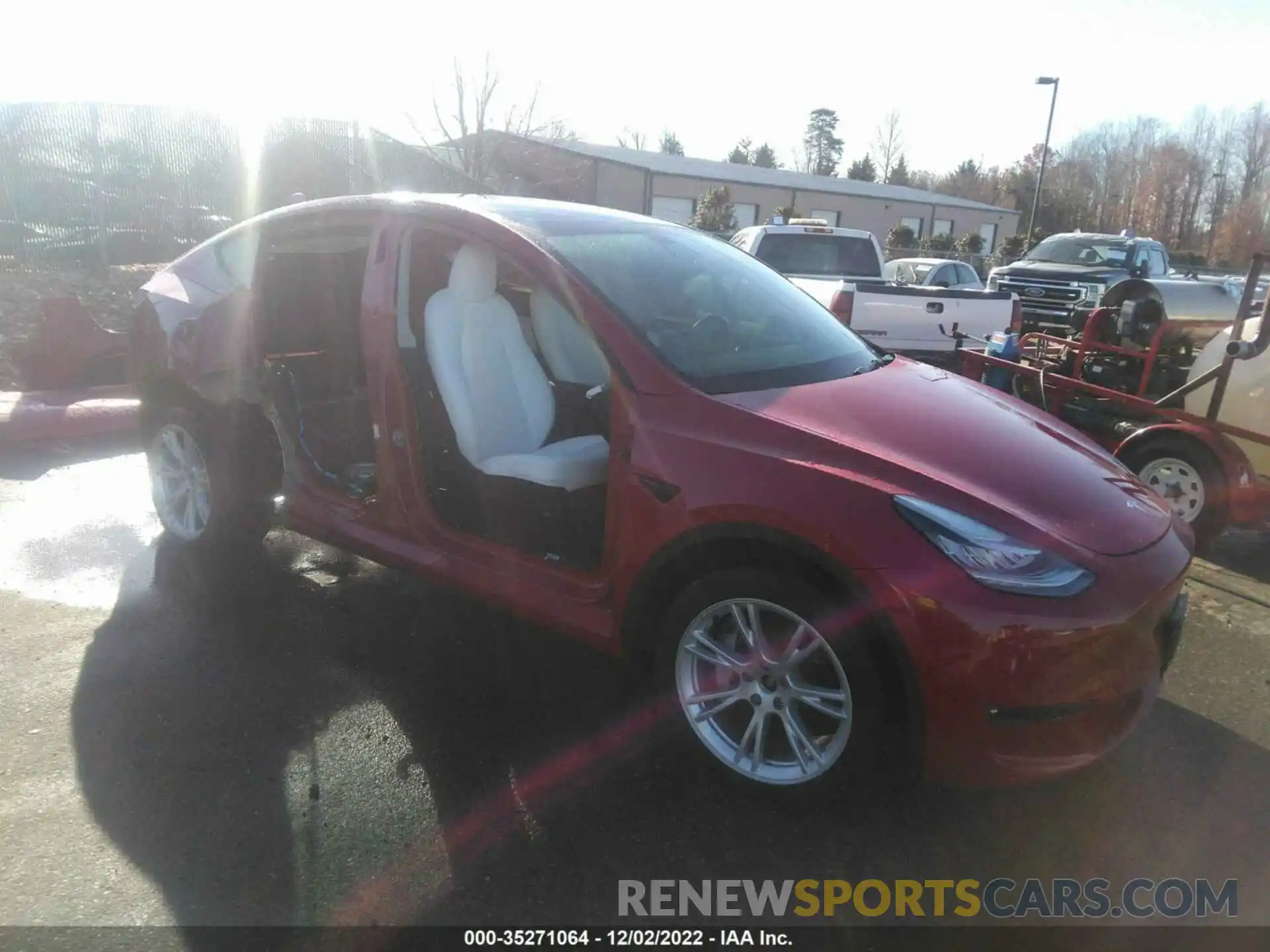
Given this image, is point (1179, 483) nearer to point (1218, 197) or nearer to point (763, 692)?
point (763, 692)

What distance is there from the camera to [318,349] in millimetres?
4621

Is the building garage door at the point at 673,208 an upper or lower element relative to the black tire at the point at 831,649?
upper

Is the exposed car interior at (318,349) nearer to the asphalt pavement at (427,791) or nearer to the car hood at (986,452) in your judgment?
the asphalt pavement at (427,791)

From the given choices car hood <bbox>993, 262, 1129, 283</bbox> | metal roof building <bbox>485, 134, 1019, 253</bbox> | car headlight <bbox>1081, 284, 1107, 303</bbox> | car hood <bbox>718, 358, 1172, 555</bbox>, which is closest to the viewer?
car hood <bbox>718, 358, 1172, 555</bbox>

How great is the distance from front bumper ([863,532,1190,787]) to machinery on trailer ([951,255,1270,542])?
3209mm

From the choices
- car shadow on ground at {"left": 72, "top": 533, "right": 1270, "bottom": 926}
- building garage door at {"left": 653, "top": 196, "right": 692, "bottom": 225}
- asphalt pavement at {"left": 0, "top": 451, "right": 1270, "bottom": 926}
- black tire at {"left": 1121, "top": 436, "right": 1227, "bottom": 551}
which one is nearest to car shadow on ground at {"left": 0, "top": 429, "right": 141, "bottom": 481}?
asphalt pavement at {"left": 0, "top": 451, "right": 1270, "bottom": 926}

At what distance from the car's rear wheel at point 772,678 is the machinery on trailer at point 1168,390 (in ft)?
12.2

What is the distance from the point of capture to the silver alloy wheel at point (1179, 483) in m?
5.38

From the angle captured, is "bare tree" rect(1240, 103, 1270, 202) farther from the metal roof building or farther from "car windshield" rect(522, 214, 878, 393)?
"car windshield" rect(522, 214, 878, 393)

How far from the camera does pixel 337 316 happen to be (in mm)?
4602

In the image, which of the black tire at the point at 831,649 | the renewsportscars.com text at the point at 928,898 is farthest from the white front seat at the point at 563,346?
the renewsportscars.com text at the point at 928,898

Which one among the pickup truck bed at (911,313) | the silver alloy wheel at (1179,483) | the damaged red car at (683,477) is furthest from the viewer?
the pickup truck bed at (911,313)

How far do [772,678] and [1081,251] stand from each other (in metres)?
16.2

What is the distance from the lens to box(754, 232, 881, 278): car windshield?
1026 cm
